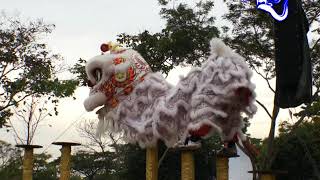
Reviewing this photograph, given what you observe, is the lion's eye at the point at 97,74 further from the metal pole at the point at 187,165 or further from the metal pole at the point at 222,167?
the metal pole at the point at 222,167

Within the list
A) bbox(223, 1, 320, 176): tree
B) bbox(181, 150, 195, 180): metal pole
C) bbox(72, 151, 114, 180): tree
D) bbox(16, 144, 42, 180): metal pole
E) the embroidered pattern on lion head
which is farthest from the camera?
bbox(72, 151, 114, 180): tree

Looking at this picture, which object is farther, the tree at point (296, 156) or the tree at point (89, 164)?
the tree at point (89, 164)

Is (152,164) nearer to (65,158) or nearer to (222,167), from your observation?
(222,167)

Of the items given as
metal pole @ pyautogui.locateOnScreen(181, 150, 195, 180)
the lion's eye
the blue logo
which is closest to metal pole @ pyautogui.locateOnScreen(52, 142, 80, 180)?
the lion's eye

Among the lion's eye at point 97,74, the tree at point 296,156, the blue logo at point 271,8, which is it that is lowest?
the tree at point 296,156

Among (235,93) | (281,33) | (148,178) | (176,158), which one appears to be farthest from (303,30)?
(176,158)

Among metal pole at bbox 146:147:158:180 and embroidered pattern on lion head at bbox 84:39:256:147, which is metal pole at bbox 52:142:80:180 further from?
metal pole at bbox 146:147:158:180

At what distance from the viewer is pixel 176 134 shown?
3932mm

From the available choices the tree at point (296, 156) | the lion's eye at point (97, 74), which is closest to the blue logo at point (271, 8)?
the lion's eye at point (97, 74)

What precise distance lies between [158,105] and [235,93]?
624 millimetres

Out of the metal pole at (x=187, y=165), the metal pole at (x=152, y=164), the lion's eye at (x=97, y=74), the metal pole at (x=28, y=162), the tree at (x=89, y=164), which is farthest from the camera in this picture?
the tree at (x=89, y=164)

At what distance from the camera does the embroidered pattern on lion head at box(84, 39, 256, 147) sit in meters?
3.67

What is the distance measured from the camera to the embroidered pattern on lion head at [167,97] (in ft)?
12.0

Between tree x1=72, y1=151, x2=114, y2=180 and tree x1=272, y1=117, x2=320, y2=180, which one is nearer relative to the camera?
tree x1=272, y1=117, x2=320, y2=180
